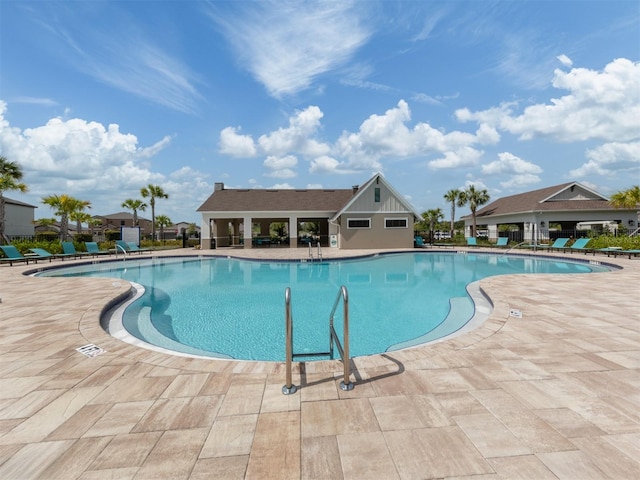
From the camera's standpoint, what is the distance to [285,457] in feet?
7.35

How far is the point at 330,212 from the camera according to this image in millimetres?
26953

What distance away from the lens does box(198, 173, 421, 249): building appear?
971 inches

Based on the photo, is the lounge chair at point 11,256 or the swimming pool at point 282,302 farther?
the lounge chair at point 11,256

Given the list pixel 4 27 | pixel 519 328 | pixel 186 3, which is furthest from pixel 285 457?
pixel 4 27

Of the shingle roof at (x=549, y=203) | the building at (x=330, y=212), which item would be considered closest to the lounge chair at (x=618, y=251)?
the shingle roof at (x=549, y=203)

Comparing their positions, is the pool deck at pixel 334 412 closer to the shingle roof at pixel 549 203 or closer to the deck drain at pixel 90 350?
the deck drain at pixel 90 350

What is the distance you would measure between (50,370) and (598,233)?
124 feet

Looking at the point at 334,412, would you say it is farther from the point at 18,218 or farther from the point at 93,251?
the point at 18,218

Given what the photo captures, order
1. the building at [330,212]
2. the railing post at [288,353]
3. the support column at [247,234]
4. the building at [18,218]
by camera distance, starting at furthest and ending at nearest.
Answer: the building at [18,218]
the support column at [247,234]
the building at [330,212]
the railing post at [288,353]

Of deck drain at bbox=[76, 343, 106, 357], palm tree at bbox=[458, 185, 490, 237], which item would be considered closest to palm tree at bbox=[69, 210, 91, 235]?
deck drain at bbox=[76, 343, 106, 357]

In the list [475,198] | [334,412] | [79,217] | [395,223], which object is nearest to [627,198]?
[475,198]

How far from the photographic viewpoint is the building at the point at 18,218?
111ft

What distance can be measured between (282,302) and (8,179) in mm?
24851

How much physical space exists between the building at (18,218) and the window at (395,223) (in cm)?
4097
